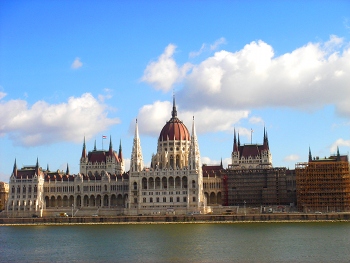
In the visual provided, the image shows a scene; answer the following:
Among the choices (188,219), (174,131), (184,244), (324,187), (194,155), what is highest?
(174,131)

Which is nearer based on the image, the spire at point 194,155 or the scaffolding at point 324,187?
the scaffolding at point 324,187

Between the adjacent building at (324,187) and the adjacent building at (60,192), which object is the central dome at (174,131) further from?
the adjacent building at (324,187)

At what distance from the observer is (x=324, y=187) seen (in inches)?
5138

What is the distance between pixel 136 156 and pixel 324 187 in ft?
139

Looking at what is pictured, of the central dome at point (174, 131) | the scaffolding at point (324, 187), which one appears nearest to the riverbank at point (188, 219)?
the scaffolding at point (324, 187)

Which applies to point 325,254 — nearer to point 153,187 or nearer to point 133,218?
point 133,218

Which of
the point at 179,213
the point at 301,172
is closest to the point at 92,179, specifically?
the point at 179,213

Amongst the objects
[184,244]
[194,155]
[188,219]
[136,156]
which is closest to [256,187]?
[194,155]

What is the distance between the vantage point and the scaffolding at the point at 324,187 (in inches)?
5089

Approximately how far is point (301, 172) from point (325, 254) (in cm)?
6610

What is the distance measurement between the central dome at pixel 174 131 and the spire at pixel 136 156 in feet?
28.8

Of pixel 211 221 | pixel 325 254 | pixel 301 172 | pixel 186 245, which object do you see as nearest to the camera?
pixel 325 254

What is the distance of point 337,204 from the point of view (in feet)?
424

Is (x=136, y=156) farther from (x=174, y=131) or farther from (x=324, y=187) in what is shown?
(x=324, y=187)
